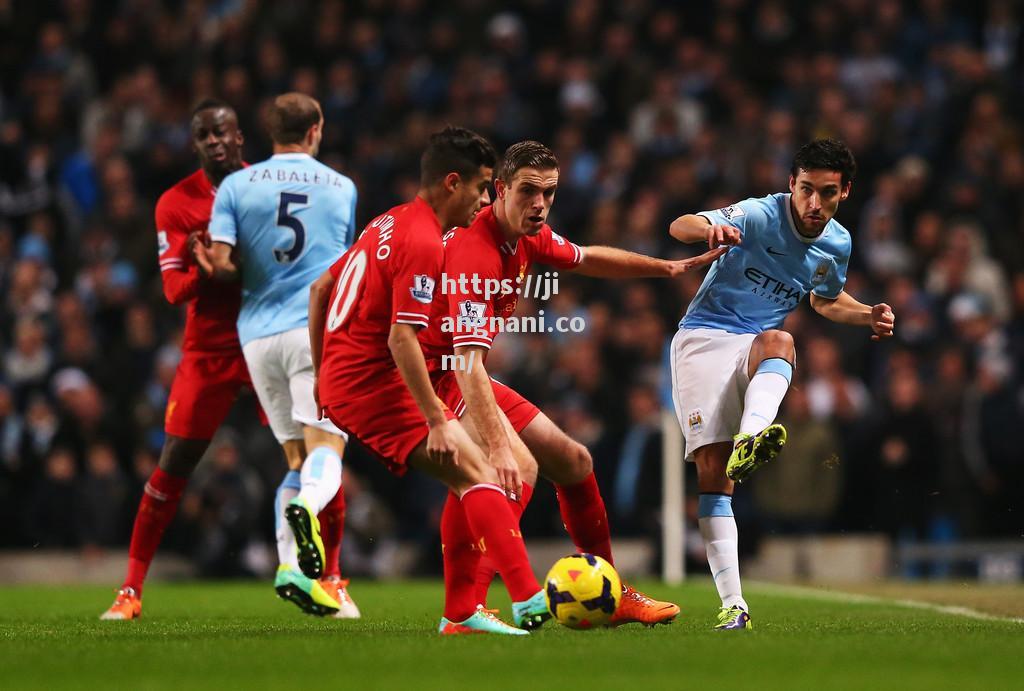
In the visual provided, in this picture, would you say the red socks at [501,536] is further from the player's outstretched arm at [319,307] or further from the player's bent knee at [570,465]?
the player's outstretched arm at [319,307]

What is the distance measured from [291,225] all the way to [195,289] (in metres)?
0.65

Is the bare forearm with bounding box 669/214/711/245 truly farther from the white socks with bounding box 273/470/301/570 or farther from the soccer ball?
the white socks with bounding box 273/470/301/570

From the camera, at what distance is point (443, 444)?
624cm

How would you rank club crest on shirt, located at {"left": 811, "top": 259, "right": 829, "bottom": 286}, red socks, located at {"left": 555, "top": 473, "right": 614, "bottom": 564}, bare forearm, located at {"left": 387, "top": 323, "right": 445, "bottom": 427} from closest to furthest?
bare forearm, located at {"left": 387, "top": 323, "right": 445, "bottom": 427}
red socks, located at {"left": 555, "top": 473, "right": 614, "bottom": 564}
club crest on shirt, located at {"left": 811, "top": 259, "right": 829, "bottom": 286}

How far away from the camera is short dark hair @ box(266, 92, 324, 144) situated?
845cm

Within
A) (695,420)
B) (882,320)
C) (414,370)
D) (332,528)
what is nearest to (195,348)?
(332,528)

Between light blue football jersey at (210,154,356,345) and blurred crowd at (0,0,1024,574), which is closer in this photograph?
light blue football jersey at (210,154,356,345)

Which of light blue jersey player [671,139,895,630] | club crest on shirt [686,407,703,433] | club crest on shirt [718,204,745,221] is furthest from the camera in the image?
club crest on shirt [686,407,703,433]

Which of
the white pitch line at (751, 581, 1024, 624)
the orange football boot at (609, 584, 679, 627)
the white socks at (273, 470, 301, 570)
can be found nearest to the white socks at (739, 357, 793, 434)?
the orange football boot at (609, 584, 679, 627)

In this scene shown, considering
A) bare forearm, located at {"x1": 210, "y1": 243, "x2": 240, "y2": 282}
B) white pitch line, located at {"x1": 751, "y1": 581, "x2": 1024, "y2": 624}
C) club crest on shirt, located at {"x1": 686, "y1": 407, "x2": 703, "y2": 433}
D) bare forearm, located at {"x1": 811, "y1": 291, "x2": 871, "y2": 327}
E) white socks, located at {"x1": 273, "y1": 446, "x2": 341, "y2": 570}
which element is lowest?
white pitch line, located at {"x1": 751, "y1": 581, "x2": 1024, "y2": 624}

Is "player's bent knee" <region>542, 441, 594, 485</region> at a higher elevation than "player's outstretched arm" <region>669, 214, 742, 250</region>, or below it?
below

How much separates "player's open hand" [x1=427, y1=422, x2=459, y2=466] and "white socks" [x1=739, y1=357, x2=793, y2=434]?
140 centimetres

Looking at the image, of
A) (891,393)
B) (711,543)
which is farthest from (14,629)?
(891,393)

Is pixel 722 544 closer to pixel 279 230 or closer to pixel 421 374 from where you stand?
pixel 421 374
